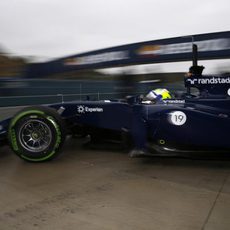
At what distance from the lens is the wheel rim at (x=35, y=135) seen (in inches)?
165

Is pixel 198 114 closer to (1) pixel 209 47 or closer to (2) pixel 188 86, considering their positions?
(2) pixel 188 86

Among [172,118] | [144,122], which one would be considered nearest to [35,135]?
[144,122]

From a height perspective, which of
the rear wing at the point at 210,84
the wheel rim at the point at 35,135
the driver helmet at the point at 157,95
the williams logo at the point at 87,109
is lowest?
the wheel rim at the point at 35,135

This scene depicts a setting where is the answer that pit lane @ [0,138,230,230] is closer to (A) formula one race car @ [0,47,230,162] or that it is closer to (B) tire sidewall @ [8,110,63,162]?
(B) tire sidewall @ [8,110,63,162]

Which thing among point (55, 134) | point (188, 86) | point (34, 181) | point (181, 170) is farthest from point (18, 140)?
point (188, 86)

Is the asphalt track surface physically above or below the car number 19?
below

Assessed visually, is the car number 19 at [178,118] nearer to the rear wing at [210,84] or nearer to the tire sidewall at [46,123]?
the rear wing at [210,84]

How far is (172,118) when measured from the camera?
3.88 meters

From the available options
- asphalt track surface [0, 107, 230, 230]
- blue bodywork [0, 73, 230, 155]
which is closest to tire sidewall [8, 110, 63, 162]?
asphalt track surface [0, 107, 230, 230]

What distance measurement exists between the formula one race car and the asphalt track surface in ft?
0.80

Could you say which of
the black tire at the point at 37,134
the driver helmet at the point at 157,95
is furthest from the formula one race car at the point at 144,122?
the driver helmet at the point at 157,95

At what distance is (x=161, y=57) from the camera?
15836 mm

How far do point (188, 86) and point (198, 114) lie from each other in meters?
0.95

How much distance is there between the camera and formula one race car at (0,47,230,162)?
3812mm
